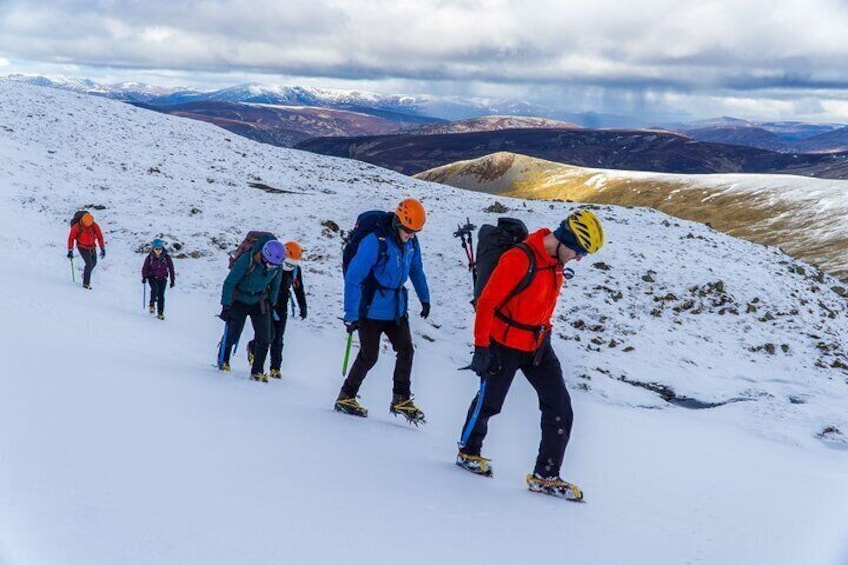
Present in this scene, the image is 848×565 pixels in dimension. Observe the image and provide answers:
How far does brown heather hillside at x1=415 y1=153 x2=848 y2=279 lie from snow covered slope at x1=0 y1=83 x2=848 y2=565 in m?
8.24

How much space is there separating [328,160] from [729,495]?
48.9 meters

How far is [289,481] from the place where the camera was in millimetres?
4438

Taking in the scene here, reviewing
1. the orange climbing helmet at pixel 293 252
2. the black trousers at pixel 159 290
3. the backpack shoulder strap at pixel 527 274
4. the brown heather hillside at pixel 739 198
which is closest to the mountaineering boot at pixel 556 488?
the backpack shoulder strap at pixel 527 274

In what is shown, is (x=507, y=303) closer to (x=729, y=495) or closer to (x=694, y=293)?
(x=729, y=495)

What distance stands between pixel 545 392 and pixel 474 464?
1.03m

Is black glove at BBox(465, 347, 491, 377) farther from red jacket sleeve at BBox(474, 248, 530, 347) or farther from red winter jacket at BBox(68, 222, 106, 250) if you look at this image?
red winter jacket at BBox(68, 222, 106, 250)

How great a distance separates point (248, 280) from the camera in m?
9.12

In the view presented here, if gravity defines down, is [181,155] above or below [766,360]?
above

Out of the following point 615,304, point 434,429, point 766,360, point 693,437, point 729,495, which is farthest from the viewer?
point 615,304

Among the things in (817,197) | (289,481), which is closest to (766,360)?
(289,481)

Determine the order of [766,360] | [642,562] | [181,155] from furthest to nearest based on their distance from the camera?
[181,155] < [766,360] < [642,562]

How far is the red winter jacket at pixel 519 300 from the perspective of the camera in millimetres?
5496

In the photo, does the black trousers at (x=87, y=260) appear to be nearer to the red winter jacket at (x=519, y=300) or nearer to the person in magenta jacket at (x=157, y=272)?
the person in magenta jacket at (x=157, y=272)

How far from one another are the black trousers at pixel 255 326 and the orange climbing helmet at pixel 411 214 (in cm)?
366
